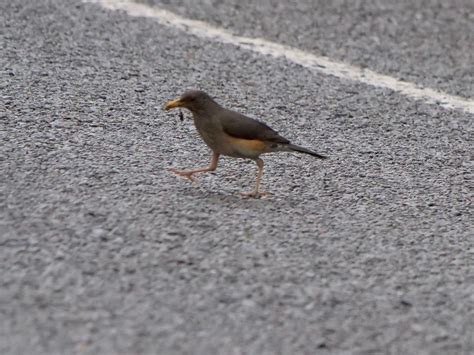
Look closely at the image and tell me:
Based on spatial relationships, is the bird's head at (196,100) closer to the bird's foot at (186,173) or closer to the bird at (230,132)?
the bird at (230,132)

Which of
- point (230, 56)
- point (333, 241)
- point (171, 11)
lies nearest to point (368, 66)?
point (230, 56)

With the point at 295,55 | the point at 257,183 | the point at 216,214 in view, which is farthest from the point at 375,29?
the point at 216,214

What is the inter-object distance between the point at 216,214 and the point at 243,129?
452mm

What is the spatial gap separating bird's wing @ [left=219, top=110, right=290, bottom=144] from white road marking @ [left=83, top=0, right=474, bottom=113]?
6.50 feet

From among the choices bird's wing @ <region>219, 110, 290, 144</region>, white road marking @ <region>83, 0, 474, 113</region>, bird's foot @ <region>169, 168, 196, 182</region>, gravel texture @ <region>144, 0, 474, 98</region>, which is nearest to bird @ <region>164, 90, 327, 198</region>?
bird's wing @ <region>219, 110, 290, 144</region>

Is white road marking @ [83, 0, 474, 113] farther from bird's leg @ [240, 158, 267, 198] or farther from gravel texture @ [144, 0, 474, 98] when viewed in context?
bird's leg @ [240, 158, 267, 198]

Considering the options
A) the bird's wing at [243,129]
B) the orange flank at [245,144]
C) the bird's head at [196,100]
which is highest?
the bird's head at [196,100]

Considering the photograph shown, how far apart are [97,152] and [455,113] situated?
226 centimetres

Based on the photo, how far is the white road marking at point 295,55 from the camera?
6555 millimetres

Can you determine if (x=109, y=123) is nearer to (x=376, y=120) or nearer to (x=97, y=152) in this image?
(x=97, y=152)

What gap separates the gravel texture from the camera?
707cm

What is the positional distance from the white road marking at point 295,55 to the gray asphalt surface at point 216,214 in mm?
135

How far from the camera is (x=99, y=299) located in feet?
12.0

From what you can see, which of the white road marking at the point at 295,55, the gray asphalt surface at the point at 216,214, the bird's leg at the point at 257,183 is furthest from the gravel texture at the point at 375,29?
the bird's leg at the point at 257,183
